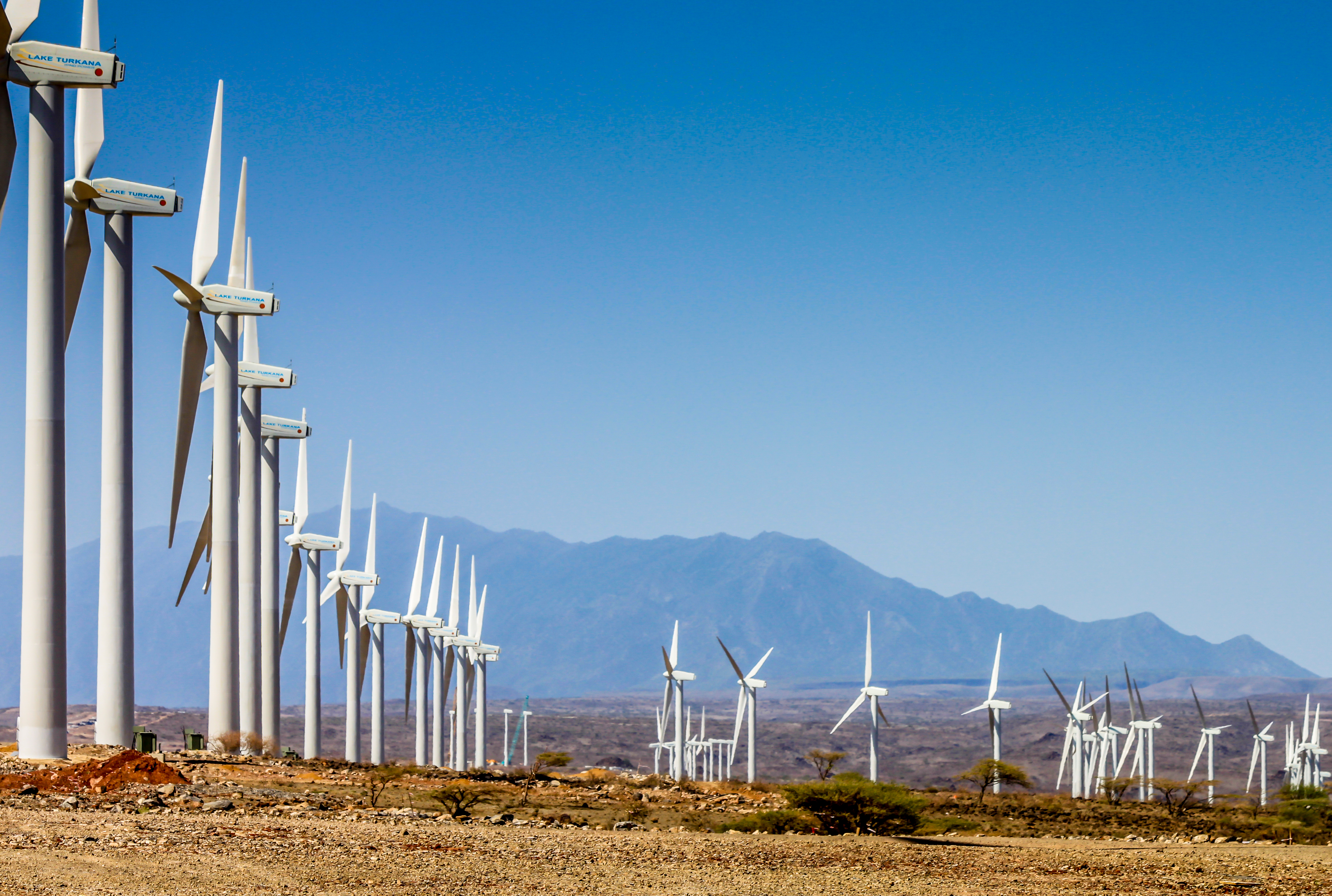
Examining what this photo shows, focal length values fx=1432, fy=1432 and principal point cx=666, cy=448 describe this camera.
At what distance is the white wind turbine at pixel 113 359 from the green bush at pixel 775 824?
15463mm

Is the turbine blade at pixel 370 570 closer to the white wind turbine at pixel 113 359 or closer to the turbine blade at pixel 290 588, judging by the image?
the turbine blade at pixel 290 588

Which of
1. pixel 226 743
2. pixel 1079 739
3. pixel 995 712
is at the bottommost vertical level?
pixel 1079 739

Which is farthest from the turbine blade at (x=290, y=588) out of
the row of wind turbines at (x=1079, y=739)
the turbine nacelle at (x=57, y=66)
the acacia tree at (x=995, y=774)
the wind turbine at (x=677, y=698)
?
the acacia tree at (x=995, y=774)

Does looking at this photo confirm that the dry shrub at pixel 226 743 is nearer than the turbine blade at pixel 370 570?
Yes

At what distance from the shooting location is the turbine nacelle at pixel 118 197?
3600 cm

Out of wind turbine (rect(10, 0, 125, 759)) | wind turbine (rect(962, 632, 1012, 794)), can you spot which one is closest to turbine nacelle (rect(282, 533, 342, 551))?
wind turbine (rect(10, 0, 125, 759))

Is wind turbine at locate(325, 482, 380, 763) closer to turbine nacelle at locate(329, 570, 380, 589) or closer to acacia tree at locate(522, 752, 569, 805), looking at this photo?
turbine nacelle at locate(329, 570, 380, 589)

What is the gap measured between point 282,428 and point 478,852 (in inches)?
1386

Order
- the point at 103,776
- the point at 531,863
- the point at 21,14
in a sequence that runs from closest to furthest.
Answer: the point at 531,863
the point at 103,776
the point at 21,14

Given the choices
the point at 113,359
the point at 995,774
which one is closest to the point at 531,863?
the point at 113,359

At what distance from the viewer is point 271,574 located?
53594 millimetres

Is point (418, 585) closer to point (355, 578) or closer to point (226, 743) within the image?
point (355, 578)

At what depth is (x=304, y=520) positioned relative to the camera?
59.8 meters

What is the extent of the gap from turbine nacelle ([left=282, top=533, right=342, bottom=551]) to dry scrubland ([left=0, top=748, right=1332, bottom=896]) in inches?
1001
